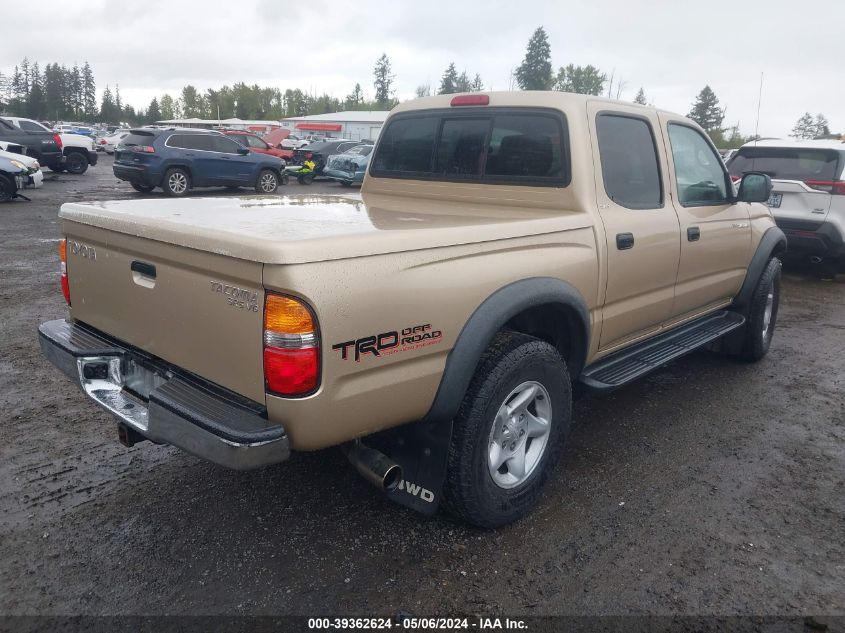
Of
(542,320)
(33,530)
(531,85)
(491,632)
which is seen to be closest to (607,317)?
(542,320)

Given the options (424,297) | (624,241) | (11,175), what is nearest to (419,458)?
(424,297)

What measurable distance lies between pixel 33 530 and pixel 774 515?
11.5 feet

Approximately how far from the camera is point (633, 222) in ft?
12.0

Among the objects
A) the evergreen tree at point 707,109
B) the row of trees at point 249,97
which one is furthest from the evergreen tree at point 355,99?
the evergreen tree at point 707,109

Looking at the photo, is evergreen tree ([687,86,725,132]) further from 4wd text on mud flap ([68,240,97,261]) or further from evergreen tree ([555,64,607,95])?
4wd text on mud flap ([68,240,97,261])

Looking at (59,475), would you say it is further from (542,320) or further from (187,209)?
(542,320)

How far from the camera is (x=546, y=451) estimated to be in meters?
3.20

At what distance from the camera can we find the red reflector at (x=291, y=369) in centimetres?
216

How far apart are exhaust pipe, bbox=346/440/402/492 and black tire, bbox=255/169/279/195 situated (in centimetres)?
1652

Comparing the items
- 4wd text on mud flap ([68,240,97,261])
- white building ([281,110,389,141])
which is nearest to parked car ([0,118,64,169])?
4wd text on mud flap ([68,240,97,261])

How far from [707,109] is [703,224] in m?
113

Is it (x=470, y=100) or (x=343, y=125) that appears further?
(x=343, y=125)

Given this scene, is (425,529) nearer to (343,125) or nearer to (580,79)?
(343,125)

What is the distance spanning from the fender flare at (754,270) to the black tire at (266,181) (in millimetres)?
15148
